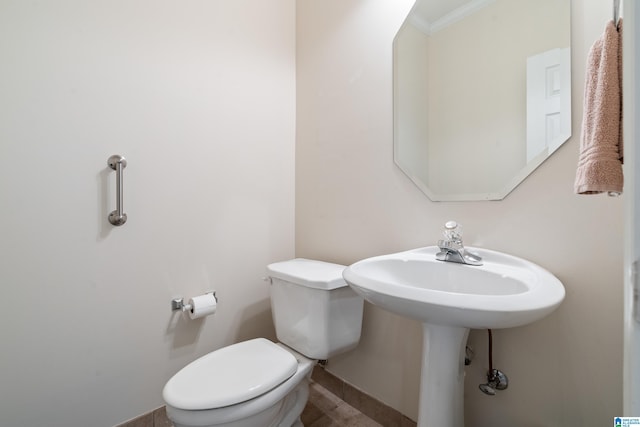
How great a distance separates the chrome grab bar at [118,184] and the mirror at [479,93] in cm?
113

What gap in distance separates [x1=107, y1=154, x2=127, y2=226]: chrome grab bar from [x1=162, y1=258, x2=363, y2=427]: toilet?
25.0 inches

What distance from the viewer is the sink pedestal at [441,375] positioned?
30.3 inches

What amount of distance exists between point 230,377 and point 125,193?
2.73 feet

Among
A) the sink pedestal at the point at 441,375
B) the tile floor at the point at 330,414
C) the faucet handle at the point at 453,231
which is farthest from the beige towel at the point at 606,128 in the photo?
the tile floor at the point at 330,414

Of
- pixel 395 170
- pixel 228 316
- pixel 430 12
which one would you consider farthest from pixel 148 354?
pixel 430 12

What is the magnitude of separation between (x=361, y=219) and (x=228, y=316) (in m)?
0.85

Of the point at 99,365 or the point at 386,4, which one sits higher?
the point at 386,4

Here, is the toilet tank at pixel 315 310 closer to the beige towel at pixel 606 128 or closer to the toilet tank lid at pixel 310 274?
the toilet tank lid at pixel 310 274

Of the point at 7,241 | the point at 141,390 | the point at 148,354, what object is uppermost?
the point at 7,241

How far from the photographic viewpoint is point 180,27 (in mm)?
1253

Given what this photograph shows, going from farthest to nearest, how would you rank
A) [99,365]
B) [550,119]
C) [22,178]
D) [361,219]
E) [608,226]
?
[361,219], [99,365], [22,178], [550,119], [608,226]

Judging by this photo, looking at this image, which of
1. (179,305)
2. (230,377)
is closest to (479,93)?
(230,377)

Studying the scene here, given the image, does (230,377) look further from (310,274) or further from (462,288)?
(462,288)

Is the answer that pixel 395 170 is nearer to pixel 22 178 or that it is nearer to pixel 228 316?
pixel 228 316
